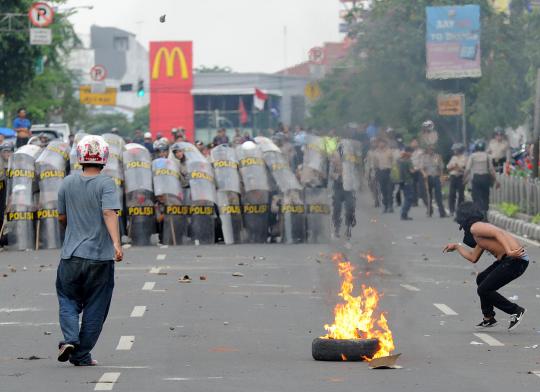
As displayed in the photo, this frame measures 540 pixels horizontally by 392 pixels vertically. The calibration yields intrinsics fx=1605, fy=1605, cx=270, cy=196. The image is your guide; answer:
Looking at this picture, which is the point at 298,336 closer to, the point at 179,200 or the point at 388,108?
the point at 388,108

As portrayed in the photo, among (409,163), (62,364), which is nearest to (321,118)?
(62,364)

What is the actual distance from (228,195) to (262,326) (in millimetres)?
14482

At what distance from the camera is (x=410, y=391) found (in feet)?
36.7

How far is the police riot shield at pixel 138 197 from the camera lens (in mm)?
29500

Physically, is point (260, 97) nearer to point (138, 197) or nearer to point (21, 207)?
point (138, 197)

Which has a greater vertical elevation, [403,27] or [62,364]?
[403,27]

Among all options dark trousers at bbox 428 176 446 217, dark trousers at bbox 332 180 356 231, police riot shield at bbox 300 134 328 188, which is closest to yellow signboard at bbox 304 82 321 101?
dark trousers at bbox 332 180 356 231

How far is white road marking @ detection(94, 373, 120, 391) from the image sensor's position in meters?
11.4

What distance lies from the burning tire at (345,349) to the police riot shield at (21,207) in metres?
16.7

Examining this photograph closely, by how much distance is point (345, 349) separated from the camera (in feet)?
42.5

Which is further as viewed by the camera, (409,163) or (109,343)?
(409,163)

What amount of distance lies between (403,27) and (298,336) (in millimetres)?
17171

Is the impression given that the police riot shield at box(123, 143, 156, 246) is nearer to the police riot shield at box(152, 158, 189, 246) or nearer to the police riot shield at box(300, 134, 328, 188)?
the police riot shield at box(152, 158, 189, 246)

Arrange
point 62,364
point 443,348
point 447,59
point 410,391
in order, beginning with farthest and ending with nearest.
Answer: point 447,59, point 443,348, point 62,364, point 410,391
